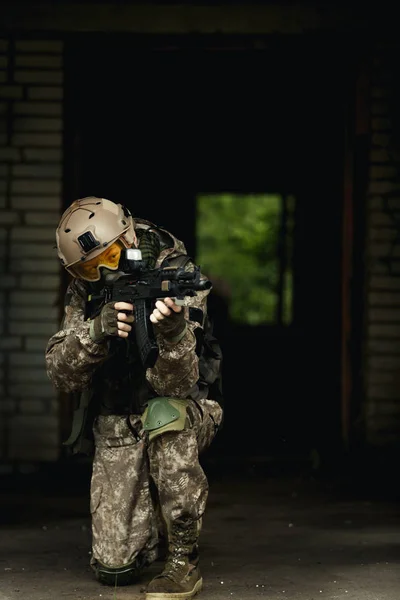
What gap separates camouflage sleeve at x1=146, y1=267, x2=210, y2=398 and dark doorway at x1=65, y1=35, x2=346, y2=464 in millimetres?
4087

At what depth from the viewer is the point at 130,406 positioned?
15.5 ft

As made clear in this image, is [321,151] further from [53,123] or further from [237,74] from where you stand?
[53,123]

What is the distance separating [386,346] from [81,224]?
348 centimetres

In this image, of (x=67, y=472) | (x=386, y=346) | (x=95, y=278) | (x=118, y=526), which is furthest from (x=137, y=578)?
(x=386, y=346)

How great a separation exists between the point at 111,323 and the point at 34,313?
10.5 feet

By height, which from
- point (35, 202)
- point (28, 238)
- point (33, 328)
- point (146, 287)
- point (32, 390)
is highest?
point (35, 202)

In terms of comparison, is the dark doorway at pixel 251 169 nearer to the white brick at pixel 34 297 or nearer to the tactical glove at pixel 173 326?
the white brick at pixel 34 297

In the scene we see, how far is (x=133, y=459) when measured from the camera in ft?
15.3

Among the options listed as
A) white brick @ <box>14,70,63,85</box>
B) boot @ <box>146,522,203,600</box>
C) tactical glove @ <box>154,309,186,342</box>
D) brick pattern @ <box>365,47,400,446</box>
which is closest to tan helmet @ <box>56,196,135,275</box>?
tactical glove @ <box>154,309,186,342</box>

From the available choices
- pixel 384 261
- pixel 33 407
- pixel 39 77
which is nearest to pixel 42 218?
pixel 39 77

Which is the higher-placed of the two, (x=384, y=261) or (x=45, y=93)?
(x=45, y=93)

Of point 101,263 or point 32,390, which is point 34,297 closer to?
point 32,390

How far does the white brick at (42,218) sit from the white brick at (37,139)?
45 cm

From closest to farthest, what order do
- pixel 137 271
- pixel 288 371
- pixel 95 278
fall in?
pixel 137 271, pixel 95 278, pixel 288 371
